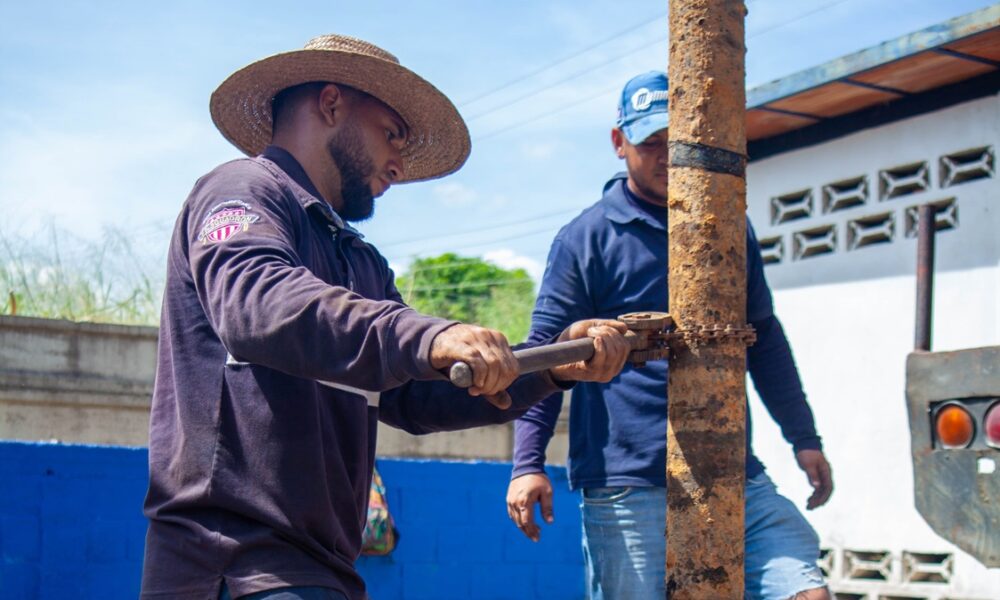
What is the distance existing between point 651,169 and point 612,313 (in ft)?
1.62

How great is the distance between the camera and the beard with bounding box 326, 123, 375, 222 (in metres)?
3.01

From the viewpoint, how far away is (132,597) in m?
5.77

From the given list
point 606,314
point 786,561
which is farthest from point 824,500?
point 606,314

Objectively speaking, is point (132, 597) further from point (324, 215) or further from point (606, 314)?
point (324, 215)

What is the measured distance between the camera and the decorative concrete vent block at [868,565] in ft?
24.1

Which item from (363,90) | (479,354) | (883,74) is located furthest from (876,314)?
(479,354)

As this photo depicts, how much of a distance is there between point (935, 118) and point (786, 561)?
4.71 metres

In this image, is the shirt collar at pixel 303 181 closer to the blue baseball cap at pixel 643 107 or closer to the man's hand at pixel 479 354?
the man's hand at pixel 479 354

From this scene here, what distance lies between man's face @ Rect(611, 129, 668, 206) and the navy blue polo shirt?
0.03 m

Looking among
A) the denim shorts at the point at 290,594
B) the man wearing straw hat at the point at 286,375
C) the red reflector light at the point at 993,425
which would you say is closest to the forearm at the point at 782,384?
the red reflector light at the point at 993,425

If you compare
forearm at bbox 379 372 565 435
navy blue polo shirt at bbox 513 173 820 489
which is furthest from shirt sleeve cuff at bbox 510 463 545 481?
forearm at bbox 379 372 565 435

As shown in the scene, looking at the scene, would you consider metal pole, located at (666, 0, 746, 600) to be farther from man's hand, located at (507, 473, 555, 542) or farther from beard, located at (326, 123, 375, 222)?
man's hand, located at (507, 473, 555, 542)

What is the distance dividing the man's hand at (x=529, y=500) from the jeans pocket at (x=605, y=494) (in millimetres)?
117

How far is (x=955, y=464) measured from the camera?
4043mm
